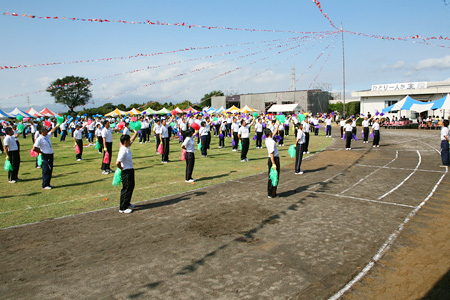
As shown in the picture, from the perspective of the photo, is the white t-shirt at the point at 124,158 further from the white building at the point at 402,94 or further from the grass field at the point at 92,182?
the white building at the point at 402,94

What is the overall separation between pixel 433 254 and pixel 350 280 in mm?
1917

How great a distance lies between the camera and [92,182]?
11.6 meters

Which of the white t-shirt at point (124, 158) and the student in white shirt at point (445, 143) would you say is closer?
the white t-shirt at point (124, 158)

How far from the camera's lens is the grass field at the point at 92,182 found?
8.48 meters

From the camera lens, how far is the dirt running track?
180 inches

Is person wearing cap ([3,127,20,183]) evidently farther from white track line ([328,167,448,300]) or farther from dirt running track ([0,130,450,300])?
white track line ([328,167,448,300])

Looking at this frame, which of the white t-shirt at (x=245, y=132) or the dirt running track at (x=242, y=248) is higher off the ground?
the white t-shirt at (x=245, y=132)

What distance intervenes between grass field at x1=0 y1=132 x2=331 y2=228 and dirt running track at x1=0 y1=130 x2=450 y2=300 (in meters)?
0.97

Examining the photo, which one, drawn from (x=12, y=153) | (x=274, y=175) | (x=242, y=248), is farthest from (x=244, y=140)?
(x=242, y=248)

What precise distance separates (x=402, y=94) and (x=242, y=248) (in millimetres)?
44702

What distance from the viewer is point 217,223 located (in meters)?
7.17

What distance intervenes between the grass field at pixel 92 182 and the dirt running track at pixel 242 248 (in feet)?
3.19

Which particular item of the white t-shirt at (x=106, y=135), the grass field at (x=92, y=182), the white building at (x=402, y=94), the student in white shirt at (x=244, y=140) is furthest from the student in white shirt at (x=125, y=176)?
the white building at (x=402, y=94)

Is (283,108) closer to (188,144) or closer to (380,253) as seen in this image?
(188,144)
